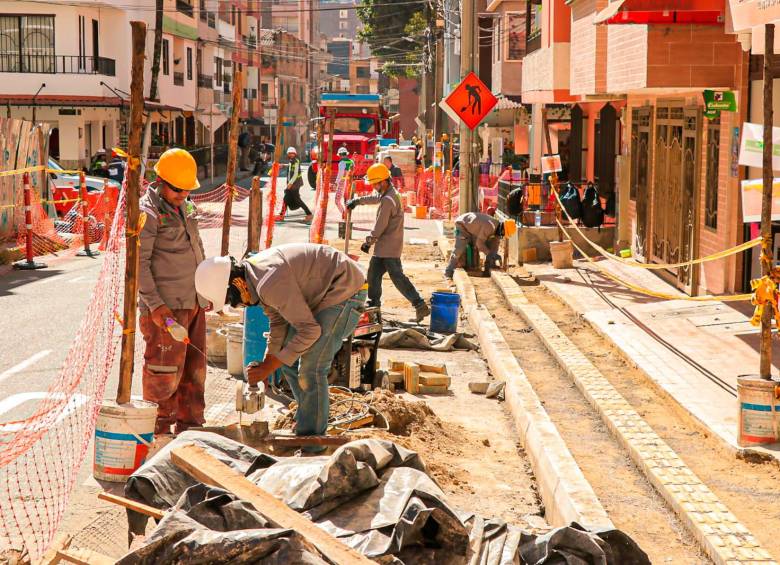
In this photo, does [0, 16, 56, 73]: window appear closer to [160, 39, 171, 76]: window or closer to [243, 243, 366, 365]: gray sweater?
[160, 39, 171, 76]: window

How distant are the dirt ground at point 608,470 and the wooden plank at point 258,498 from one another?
222 centimetres

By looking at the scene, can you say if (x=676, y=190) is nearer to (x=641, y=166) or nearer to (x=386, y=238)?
(x=641, y=166)

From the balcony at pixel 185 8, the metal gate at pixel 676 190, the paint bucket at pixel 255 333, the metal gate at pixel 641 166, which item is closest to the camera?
the paint bucket at pixel 255 333

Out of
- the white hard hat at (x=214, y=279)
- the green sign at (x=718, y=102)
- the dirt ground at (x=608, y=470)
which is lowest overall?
the dirt ground at (x=608, y=470)

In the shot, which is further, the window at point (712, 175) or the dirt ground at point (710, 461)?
the window at point (712, 175)

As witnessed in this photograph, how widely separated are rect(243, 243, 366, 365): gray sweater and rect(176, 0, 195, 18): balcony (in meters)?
52.2

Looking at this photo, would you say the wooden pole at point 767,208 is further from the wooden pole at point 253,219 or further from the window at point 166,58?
the window at point 166,58

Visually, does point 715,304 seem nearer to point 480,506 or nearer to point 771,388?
point 771,388

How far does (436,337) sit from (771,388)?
6.09 metres

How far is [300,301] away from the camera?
7.80m

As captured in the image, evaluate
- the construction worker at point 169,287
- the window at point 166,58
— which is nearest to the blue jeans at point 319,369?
the construction worker at point 169,287

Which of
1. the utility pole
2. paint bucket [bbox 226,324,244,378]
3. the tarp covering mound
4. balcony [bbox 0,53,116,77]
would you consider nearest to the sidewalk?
the tarp covering mound

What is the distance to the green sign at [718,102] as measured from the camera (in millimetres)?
15297

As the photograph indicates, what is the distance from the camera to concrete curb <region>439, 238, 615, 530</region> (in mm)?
7230
